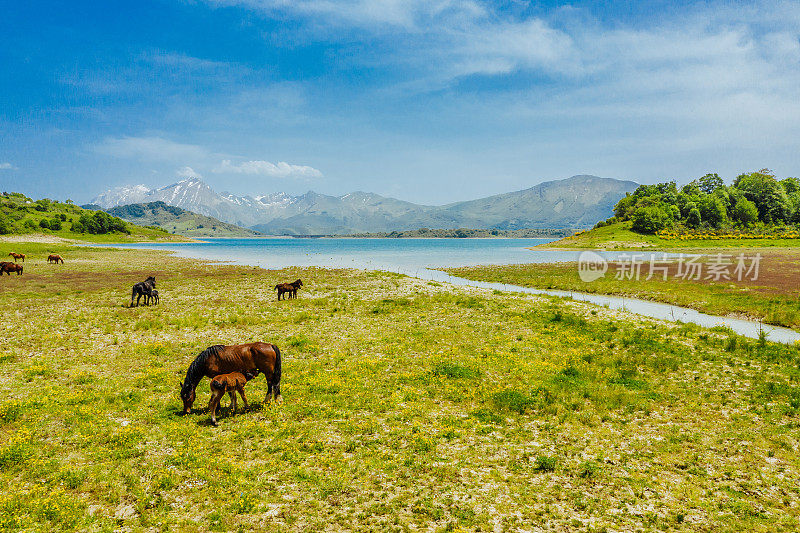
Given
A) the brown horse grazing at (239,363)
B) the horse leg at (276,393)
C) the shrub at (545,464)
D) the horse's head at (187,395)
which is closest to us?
the shrub at (545,464)

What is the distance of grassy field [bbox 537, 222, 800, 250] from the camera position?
121 m

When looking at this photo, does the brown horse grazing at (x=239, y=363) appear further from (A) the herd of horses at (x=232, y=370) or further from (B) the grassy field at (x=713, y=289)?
(B) the grassy field at (x=713, y=289)

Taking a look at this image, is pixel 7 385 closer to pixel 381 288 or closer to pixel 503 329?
pixel 503 329

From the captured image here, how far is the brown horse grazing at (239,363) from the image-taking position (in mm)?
15062

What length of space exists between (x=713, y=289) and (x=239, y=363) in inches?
2053

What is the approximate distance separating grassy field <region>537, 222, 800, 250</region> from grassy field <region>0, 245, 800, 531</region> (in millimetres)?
124422

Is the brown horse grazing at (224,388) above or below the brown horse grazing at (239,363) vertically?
below

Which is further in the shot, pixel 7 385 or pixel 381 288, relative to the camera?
pixel 381 288

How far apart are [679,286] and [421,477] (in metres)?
50.4

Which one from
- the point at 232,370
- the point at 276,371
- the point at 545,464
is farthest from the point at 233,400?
the point at 545,464

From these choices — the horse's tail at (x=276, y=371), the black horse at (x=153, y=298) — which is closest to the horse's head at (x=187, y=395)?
the horse's tail at (x=276, y=371)

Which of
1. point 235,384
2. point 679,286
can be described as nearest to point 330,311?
point 235,384

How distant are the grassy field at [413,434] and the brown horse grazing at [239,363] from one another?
1.22 m

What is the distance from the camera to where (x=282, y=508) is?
9562mm
